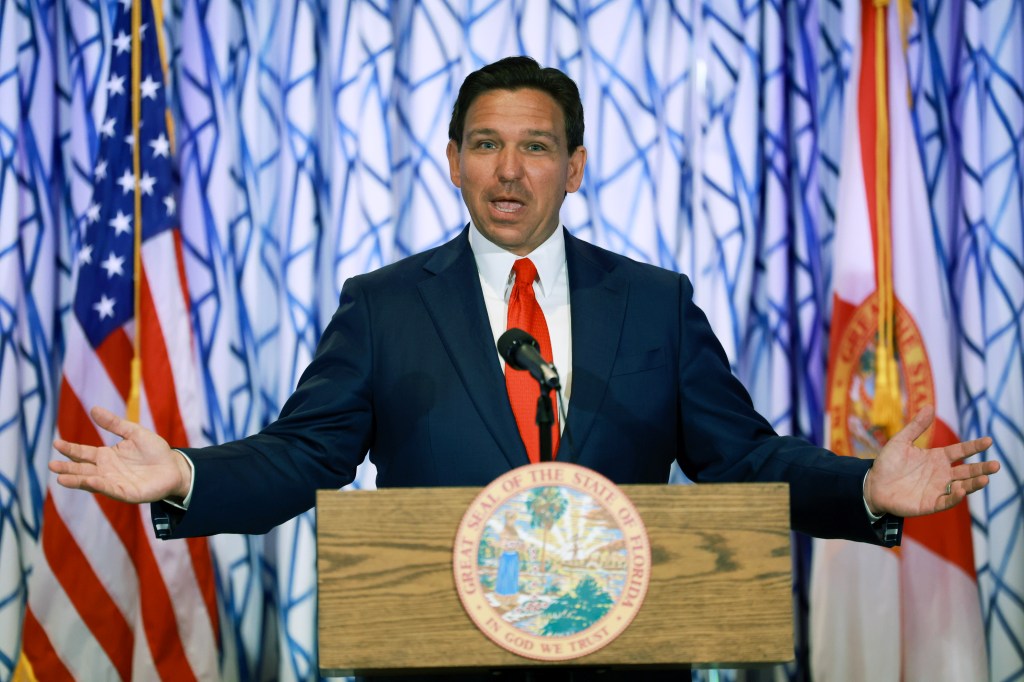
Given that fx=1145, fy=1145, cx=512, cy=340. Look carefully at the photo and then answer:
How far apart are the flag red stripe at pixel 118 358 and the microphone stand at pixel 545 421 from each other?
2.13 meters

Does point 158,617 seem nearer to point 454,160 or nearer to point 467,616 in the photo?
point 454,160

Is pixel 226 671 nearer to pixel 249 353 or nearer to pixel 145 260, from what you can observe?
pixel 249 353

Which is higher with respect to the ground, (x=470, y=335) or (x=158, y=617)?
(x=470, y=335)

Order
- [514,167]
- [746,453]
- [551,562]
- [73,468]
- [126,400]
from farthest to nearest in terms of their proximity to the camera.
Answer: [126,400] → [514,167] → [746,453] → [73,468] → [551,562]

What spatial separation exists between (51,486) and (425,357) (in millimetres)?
1702

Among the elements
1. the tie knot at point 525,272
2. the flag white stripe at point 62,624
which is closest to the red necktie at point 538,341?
the tie knot at point 525,272

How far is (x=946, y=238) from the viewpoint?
11.5ft

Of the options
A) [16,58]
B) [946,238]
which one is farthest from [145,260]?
[946,238]

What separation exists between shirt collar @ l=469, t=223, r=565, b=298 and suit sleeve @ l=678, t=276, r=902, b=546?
241 mm

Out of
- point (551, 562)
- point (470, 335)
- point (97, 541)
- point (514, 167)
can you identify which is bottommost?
point (97, 541)

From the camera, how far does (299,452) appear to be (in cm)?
194

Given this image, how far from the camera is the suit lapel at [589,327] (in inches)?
74.2

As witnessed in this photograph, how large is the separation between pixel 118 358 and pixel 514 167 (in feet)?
5.34

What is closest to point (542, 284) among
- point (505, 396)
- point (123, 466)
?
point (505, 396)
